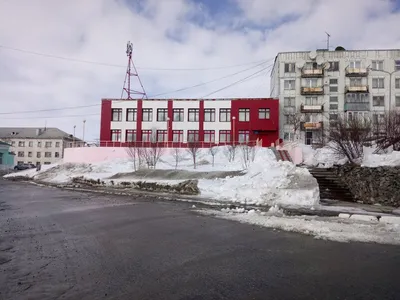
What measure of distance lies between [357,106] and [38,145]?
8735 centimetres

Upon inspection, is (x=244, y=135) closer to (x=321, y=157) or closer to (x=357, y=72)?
(x=357, y=72)

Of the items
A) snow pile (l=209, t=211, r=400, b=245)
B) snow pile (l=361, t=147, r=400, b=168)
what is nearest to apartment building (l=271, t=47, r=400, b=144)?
snow pile (l=361, t=147, r=400, b=168)

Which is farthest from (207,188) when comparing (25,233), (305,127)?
(305,127)

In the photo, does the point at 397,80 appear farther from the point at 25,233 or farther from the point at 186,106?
the point at 25,233

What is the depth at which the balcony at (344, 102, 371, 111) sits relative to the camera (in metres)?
57.7

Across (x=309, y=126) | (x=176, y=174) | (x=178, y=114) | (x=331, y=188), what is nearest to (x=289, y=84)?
(x=309, y=126)

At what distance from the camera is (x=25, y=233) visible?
343 inches

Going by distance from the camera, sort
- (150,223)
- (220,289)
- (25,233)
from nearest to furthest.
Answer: (220,289) < (25,233) < (150,223)

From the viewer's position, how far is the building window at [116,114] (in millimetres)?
58781

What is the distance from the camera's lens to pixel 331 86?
194 feet

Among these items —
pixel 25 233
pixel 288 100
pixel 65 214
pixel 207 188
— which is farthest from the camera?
pixel 288 100

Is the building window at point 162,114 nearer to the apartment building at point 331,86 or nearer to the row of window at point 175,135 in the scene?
the row of window at point 175,135

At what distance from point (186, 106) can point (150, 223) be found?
156ft

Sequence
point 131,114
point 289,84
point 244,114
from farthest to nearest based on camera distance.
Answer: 1. point 289,84
2. point 131,114
3. point 244,114
